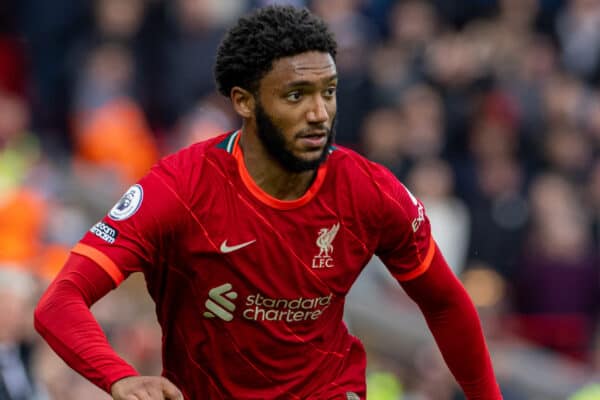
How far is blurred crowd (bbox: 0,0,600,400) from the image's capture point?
33.0 feet

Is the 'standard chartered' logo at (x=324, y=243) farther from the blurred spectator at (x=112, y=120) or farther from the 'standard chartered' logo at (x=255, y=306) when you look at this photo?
the blurred spectator at (x=112, y=120)

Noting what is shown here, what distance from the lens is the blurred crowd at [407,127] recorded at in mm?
10070

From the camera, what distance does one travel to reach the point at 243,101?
189 inches

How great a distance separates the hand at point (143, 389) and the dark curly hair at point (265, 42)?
1.09 m

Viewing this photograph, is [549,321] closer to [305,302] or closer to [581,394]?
[581,394]

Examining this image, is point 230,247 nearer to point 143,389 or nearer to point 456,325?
point 143,389

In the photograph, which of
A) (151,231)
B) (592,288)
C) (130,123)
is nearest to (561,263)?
(592,288)

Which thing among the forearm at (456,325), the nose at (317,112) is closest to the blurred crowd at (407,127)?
the forearm at (456,325)

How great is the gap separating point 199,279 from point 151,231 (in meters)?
0.30

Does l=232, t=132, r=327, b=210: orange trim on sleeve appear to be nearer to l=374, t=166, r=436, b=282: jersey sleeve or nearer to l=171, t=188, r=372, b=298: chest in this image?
l=171, t=188, r=372, b=298: chest

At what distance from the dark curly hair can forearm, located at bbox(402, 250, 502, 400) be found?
91cm

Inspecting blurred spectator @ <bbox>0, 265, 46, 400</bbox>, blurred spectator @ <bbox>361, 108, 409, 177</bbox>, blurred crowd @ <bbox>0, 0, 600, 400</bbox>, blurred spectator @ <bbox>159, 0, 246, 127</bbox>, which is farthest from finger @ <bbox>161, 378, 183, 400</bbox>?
blurred spectator @ <bbox>159, 0, 246, 127</bbox>

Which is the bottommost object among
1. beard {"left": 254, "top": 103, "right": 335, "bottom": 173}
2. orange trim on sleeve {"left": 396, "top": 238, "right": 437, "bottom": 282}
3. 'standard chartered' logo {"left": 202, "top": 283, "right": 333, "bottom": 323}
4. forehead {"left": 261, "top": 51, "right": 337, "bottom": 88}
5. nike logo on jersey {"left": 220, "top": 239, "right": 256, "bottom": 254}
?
'standard chartered' logo {"left": 202, "top": 283, "right": 333, "bottom": 323}

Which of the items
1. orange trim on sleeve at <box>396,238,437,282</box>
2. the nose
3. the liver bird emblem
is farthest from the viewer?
orange trim on sleeve at <box>396,238,437,282</box>
